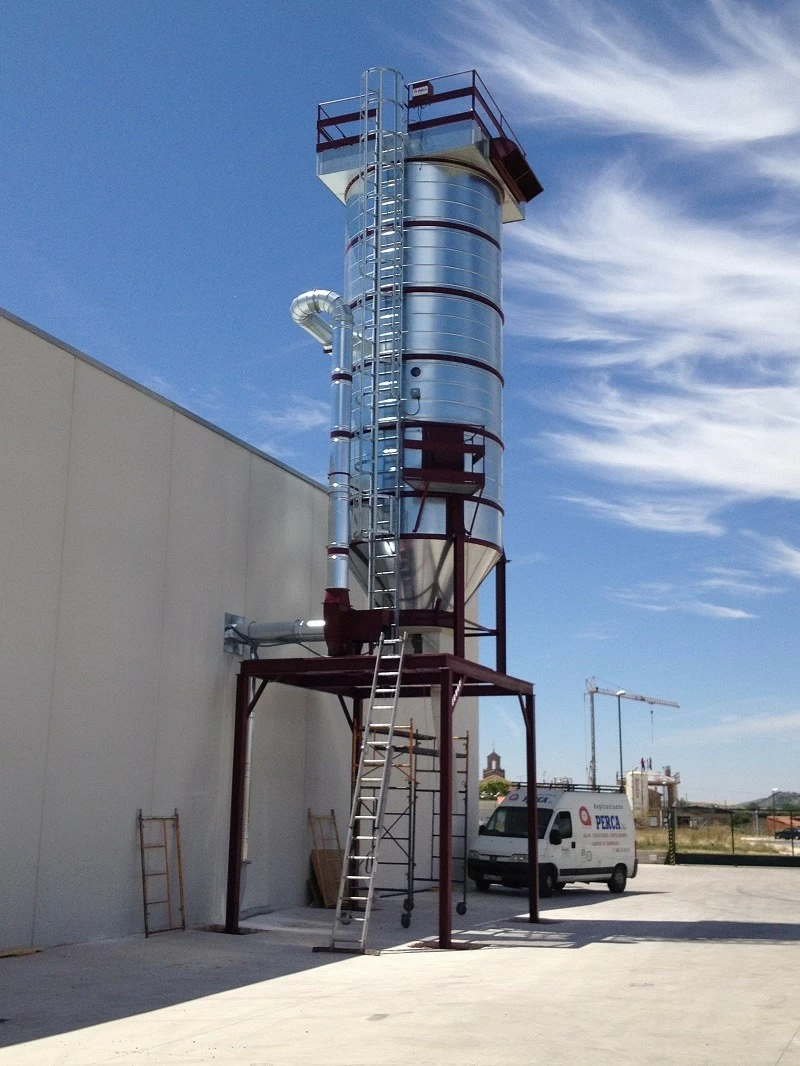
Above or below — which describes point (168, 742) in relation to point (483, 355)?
below

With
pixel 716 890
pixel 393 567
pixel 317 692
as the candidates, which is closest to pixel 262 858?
pixel 317 692

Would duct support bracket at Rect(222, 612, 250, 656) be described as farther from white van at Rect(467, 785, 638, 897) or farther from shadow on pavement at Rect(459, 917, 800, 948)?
white van at Rect(467, 785, 638, 897)

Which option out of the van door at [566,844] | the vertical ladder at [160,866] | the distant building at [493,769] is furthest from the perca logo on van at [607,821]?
the distant building at [493,769]

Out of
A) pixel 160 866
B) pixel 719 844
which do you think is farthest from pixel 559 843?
pixel 719 844

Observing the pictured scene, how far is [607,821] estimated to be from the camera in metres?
25.3

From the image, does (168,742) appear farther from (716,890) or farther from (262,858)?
(716,890)

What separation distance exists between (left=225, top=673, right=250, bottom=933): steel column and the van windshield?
29.0 ft

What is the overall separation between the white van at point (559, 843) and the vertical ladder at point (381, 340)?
789cm

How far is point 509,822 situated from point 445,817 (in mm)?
9901

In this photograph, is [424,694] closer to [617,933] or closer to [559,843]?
[617,933]

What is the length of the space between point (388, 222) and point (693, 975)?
11936 mm

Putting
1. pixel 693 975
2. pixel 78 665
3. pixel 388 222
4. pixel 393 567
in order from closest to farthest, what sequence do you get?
1. pixel 693 975
2. pixel 78 665
3. pixel 393 567
4. pixel 388 222

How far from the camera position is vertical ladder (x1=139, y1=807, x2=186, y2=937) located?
15305 mm

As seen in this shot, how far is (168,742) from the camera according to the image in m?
16.0
